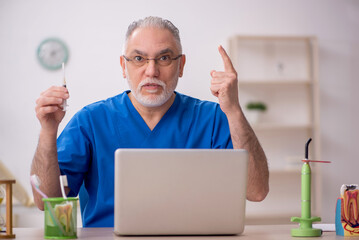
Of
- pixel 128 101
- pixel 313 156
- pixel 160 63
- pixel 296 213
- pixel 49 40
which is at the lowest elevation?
pixel 296 213

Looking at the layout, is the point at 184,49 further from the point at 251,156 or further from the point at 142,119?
the point at 251,156

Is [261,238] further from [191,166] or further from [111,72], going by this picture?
[111,72]

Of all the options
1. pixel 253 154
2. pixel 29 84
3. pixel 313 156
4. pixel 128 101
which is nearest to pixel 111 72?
pixel 29 84

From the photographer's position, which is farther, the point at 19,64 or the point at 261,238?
the point at 19,64

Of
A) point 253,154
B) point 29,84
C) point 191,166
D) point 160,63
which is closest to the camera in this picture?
point 191,166

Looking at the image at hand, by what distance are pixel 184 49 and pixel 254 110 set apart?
77 cm

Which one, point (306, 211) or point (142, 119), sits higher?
point (142, 119)

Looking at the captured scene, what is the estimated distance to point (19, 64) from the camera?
14.6ft

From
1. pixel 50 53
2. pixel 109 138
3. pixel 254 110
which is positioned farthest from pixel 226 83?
pixel 50 53

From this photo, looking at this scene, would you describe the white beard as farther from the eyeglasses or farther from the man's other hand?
the man's other hand

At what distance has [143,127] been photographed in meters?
1.92

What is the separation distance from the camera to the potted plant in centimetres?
452

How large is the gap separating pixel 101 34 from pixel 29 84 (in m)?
0.71

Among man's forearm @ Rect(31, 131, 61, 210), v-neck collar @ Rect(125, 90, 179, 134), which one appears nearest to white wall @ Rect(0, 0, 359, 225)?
v-neck collar @ Rect(125, 90, 179, 134)
